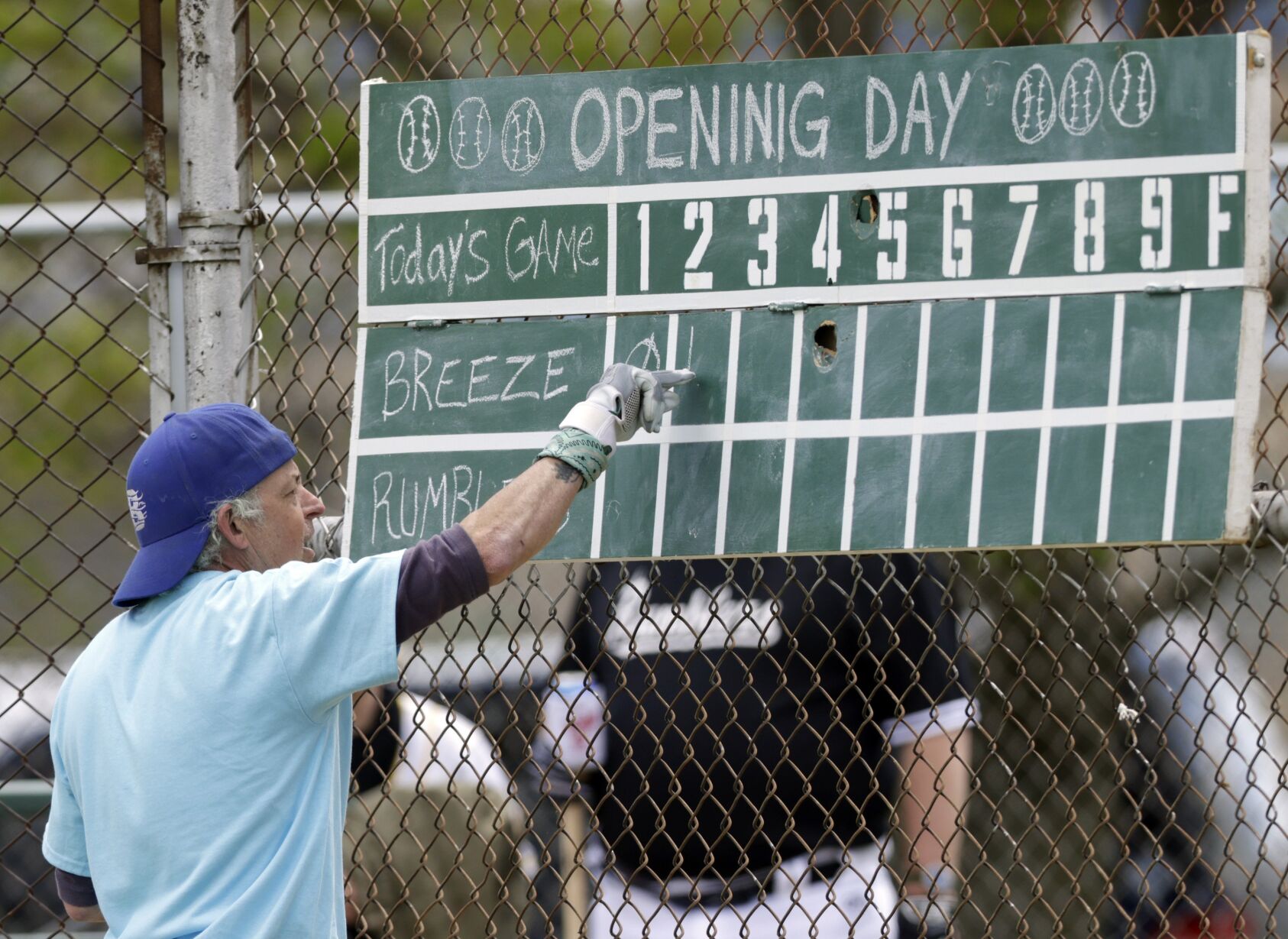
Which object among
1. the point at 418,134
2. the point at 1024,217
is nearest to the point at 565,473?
the point at 418,134

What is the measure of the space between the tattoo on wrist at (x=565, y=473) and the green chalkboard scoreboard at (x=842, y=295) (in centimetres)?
38

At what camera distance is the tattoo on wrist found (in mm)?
2180

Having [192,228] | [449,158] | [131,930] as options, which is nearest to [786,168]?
[449,158]

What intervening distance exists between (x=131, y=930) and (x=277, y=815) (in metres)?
0.27

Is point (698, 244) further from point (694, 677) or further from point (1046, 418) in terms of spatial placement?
point (694, 677)

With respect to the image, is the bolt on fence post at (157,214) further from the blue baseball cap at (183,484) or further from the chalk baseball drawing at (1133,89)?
the chalk baseball drawing at (1133,89)

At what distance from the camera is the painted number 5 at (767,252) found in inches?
99.6

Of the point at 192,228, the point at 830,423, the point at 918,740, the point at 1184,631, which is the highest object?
the point at 192,228

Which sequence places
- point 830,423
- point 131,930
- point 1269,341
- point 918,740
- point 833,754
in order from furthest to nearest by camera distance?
point 1269,341 → point 833,754 → point 918,740 → point 830,423 → point 131,930

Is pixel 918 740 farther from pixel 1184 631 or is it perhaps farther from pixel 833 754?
pixel 1184 631

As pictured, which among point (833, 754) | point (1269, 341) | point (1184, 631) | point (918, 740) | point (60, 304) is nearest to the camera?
point (918, 740)

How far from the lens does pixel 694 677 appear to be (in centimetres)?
353

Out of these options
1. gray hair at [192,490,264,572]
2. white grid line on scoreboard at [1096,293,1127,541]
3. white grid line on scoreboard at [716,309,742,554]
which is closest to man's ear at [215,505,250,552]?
gray hair at [192,490,264,572]

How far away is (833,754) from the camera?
333 centimetres
